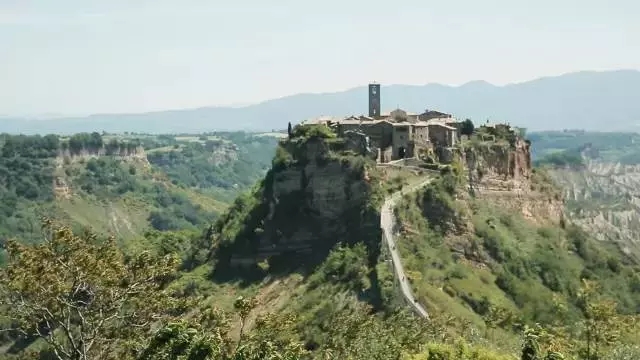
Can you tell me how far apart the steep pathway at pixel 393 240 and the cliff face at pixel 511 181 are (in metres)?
7.57

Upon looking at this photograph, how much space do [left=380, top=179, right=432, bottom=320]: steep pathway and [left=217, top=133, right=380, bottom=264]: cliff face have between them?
74 centimetres

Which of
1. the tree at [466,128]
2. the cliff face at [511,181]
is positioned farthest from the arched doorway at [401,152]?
the tree at [466,128]

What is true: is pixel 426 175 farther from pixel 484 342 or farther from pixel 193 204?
pixel 193 204

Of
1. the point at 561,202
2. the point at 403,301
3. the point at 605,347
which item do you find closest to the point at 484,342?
the point at 605,347

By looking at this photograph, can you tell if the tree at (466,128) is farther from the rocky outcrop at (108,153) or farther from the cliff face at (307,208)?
the rocky outcrop at (108,153)

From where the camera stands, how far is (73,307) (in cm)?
2464

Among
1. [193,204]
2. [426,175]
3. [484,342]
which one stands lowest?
[193,204]

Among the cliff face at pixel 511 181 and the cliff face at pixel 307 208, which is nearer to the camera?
the cliff face at pixel 307 208

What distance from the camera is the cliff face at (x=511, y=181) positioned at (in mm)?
68750

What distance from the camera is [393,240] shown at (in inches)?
2283

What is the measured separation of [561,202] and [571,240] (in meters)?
7.33

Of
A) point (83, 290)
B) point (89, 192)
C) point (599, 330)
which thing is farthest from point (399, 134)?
point (89, 192)

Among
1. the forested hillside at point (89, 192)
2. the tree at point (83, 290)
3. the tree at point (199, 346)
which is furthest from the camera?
the forested hillside at point (89, 192)

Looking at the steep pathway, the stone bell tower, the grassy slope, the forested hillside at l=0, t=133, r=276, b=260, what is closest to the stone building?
the steep pathway
